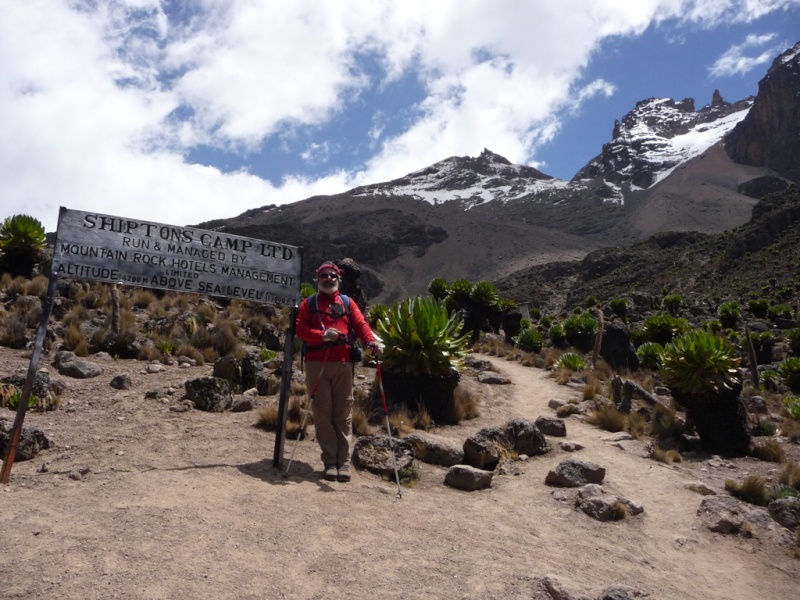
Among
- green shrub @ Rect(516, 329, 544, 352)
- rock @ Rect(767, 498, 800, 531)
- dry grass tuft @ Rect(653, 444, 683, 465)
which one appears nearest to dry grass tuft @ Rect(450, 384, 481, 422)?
dry grass tuft @ Rect(653, 444, 683, 465)

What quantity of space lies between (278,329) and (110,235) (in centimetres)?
795

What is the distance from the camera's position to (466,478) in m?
6.05

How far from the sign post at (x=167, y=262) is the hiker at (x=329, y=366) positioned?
1.29 feet

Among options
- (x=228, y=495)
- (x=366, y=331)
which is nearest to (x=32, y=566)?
(x=228, y=495)

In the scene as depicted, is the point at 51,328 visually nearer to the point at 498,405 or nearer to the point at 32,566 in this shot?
the point at 498,405

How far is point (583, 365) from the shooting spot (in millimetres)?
14852

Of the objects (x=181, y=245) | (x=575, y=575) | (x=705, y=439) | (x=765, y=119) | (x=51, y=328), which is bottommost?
(x=575, y=575)

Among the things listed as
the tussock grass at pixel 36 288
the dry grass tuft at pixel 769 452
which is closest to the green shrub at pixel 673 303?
the dry grass tuft at pixel 769 452

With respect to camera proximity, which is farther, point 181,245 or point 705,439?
point 705,439

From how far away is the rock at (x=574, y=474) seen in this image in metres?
6.30

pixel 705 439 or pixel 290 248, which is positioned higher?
pixel 290 248

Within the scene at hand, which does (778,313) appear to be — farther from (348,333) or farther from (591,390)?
(348,333)

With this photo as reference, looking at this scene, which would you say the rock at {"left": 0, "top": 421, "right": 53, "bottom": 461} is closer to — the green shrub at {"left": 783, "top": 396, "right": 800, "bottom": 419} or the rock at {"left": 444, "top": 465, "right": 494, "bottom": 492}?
the rock at {"left": 444, "top": 465, "right": 494, "bottom": 492}

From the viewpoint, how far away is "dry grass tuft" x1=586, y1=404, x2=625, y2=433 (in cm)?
927
